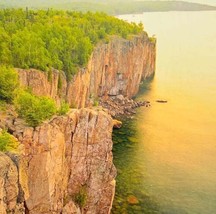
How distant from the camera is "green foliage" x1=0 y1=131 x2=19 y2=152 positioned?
1346 inches

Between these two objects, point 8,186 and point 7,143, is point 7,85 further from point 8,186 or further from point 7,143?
point 8,186

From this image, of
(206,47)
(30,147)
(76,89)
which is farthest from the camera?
(206,47)

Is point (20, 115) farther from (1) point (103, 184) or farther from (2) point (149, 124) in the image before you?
(2) point (149, 124)

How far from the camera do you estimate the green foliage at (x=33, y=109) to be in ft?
134

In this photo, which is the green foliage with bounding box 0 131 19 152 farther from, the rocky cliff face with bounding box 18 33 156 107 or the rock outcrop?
the rocky cliff face with bounding box 18 33 156 107

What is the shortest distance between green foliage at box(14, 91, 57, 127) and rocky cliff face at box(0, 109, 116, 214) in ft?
2.78

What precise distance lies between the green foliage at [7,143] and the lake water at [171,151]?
2705cm

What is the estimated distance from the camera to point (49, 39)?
8131 centimetres

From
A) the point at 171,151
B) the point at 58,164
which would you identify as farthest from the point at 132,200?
the point at 58,164

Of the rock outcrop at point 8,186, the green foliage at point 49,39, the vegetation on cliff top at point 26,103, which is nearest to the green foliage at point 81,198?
the vegetation on cliff top at point 26,103

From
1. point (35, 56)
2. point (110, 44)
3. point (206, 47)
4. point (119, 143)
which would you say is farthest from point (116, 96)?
point (206, 47)

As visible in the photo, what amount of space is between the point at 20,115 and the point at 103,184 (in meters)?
13.1

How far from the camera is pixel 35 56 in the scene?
68125mm

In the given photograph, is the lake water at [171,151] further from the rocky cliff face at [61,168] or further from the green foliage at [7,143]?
the green foliage at [7,143]
